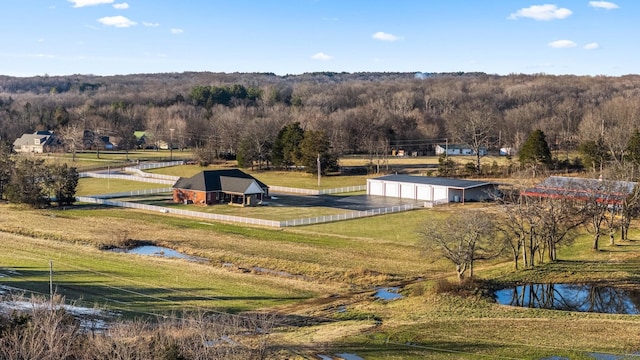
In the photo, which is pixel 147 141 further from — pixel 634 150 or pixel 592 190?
pixel 592 190

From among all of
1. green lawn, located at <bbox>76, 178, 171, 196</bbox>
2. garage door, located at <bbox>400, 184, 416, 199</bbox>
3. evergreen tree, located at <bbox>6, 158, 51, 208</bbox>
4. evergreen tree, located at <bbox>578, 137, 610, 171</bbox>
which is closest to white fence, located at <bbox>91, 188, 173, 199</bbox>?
green lawn, located at <bbox>76, 178, 171, 196</bbox>

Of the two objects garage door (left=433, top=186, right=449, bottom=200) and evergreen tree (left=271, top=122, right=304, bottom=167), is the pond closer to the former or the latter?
garage door (left=433, top=186, right=449, bottom=200)

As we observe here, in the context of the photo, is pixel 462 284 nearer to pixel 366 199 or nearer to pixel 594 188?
pixel 594 188

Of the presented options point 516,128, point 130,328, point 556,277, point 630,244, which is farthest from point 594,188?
point 516,128

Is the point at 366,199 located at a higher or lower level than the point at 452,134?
lower

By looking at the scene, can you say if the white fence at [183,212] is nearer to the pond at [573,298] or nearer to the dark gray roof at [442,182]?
the dark gray roof at [442,182]
